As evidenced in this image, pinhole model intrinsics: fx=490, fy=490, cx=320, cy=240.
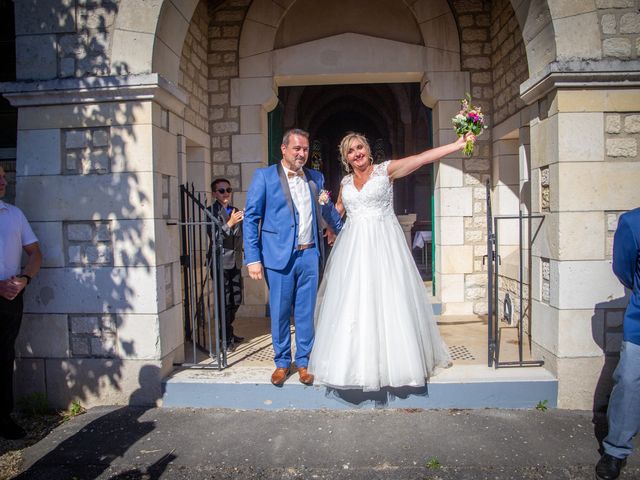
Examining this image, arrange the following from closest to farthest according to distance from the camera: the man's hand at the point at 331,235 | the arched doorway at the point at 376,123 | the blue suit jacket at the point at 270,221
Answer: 1. the blue suit jacket at the point at 270,221
2. the man's hand at the point at 331,235
3. the arched doorway at the point at 376,123

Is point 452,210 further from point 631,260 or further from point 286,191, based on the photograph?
point 631,260

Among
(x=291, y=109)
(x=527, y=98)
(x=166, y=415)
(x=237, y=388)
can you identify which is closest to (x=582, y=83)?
(x=527, y=98)

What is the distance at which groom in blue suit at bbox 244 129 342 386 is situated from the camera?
3678mm

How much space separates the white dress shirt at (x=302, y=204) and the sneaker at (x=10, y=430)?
93.9 inches

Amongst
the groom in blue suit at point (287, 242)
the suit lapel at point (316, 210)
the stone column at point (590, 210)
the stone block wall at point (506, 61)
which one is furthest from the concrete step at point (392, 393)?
the stone block wall at point (506, 61)

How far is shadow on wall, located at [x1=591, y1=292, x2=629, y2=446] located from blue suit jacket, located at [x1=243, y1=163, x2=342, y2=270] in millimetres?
2320

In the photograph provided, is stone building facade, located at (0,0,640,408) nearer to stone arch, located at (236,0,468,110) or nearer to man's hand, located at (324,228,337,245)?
man's hand, located at (324,228,337,245)

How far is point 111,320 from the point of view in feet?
12.8

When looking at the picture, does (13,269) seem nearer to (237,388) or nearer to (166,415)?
(166,415)

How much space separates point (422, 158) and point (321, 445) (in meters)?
2.09

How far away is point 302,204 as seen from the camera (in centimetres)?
380

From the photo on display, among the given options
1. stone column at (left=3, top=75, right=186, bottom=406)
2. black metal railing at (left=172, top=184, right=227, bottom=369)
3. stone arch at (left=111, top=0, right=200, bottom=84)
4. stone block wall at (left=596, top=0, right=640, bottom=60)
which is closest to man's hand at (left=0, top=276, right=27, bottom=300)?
stone column at (left=3, top=75, right=186, bottom=406)

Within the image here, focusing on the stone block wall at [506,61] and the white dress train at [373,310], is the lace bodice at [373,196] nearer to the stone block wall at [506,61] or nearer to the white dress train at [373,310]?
the white dress train at [373,310]

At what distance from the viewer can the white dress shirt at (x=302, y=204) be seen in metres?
3.77
